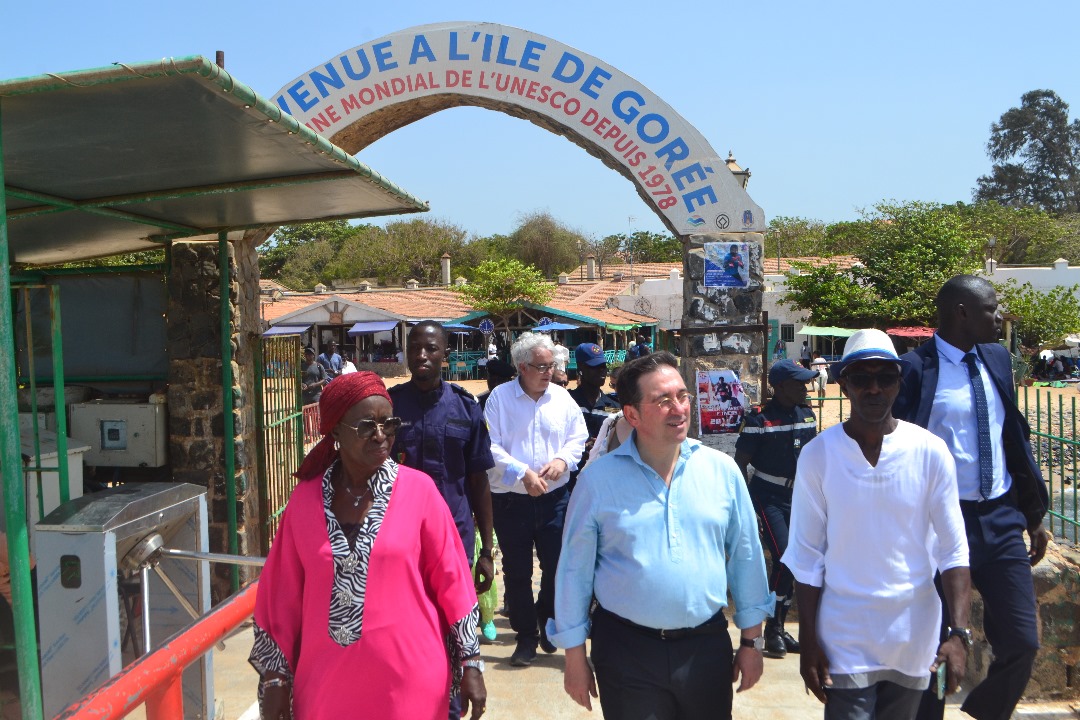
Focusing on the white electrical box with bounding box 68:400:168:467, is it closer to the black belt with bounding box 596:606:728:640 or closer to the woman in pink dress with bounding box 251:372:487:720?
the woman in pink dress with bounding box 251:372:487:720

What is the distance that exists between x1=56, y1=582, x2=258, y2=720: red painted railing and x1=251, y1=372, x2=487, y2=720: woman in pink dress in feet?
0.68

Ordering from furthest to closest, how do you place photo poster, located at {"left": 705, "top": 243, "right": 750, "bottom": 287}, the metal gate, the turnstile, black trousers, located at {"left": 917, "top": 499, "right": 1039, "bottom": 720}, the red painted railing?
1. photo poster, located at {"left": 705, "top": 243, "right": 750, "bottom": 287}
2. the metal gate
3. black trousers, located at {"left": 917, "top": 499, "right": 1039, "bottom": 720}
4. the turnstile
5. the red painted railing

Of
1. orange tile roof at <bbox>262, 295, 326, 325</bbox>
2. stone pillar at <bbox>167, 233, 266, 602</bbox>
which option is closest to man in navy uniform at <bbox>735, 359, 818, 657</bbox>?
stone pillar at <bbox>167, 233, 266, 602</bbox>

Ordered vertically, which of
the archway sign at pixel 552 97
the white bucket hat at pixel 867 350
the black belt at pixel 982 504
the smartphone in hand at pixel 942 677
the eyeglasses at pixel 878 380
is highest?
the archway sign at pixel 552 97

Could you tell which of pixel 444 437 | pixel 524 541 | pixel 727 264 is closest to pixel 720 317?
pixel 727 264

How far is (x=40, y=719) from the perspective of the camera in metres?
2.88

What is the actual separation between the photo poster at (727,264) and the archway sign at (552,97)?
0.14m

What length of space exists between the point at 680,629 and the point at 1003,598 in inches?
59.9

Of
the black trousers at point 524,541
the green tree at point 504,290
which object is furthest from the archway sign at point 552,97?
the green tree at point 504,290

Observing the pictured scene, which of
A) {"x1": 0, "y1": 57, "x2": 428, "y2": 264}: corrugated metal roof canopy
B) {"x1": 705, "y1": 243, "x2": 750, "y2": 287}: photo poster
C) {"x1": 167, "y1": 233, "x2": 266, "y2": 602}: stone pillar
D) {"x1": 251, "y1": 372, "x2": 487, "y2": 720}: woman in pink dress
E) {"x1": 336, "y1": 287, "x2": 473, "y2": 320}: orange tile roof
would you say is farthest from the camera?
{"x1": 336, "y1": 287, "x2": 473, "y2": 320}: orange tile roof

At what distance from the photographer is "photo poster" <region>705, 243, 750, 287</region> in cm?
680

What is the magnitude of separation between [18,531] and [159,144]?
5.18ft

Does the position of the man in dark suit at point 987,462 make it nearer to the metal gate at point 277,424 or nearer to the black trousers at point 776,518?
the black trousers at point 776,518

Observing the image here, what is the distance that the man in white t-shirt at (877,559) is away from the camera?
280 centimetres
